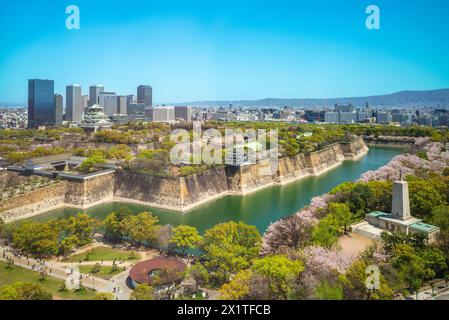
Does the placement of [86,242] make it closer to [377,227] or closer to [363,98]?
[377,227]

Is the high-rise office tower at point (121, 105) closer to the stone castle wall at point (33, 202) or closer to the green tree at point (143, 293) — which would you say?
the stone castle wall at point (33, 202)

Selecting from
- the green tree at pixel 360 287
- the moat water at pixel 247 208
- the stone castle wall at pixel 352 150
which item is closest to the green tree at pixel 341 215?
the moat water at pixel 247 208

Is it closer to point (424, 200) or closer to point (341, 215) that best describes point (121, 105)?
point (341, 215)

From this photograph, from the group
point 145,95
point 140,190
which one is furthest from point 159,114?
point 140,190

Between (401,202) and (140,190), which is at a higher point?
(401,202)
